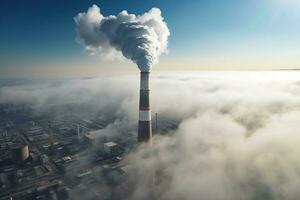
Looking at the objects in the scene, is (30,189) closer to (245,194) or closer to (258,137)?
(245,194)

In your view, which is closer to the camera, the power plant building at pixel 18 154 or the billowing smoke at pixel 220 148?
the billowing smoke at pixel 220 148

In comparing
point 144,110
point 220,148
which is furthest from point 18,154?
point 220,148

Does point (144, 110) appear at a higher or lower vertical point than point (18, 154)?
higher

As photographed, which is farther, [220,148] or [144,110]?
[220,148]

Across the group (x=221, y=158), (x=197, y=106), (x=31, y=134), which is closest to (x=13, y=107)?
(x=31, y=134)

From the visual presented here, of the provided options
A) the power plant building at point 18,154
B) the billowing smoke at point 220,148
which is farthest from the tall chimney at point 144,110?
the power plant building at point 18,154

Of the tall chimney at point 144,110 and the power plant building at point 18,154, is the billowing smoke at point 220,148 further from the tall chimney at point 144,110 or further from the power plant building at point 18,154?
the power plant building at point 18,154

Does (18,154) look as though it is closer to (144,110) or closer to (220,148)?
(144,110)

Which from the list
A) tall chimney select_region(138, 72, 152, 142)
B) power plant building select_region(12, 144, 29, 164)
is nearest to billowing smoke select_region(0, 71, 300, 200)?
tall chimney select_region(138, 72, 152, 142)
